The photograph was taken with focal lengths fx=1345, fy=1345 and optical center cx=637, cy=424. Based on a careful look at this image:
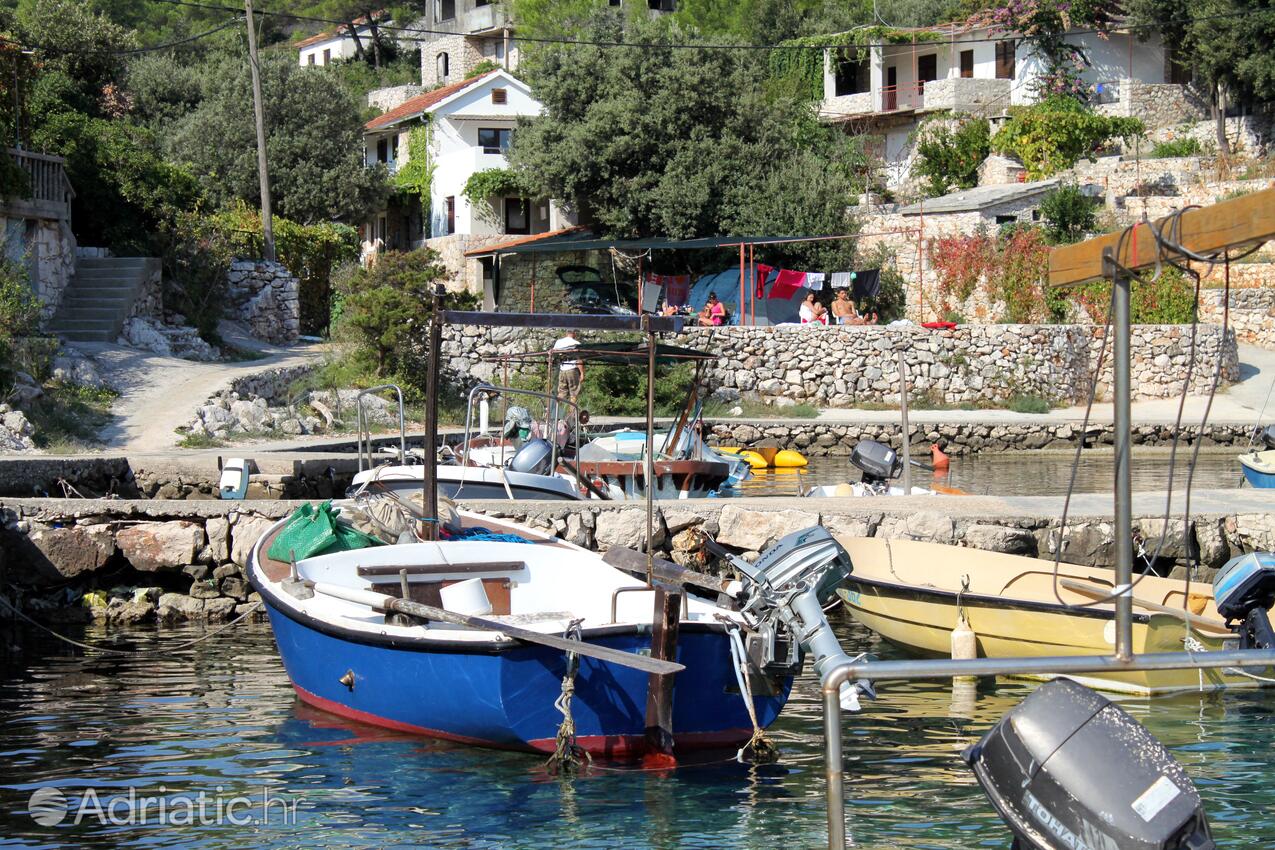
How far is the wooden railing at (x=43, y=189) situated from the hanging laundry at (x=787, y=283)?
16.0 m

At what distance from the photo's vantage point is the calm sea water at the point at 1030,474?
1925 centimetres

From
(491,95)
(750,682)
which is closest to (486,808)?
(750,682)

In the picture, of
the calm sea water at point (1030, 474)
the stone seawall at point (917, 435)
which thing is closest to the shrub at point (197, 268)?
the stone seawall at point (917, 435)

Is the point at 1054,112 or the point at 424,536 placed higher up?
the point at 1054,112

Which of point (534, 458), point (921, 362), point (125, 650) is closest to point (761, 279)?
point (921, 362)

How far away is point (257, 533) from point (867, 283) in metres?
23.3

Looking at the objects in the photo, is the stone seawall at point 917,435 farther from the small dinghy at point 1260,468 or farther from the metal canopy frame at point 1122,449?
the metal canopy frame at point 1122,449

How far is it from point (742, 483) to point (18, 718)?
13.3 metres

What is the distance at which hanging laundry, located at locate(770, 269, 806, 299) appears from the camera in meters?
32.6

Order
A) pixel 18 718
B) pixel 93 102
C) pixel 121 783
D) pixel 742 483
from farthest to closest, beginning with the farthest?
pixel 93 102, pixel 742 483, pixel 18 718, pixel 121 783

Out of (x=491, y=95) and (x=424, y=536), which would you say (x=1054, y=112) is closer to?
(x=491, y=95)

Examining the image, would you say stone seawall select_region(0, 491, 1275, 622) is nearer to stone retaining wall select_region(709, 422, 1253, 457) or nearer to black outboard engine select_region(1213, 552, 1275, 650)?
black outboard engine select_region(1213, 552, 1275, 650)

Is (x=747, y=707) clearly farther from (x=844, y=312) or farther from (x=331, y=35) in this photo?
(x=331, y=35)

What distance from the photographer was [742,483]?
20781mm
